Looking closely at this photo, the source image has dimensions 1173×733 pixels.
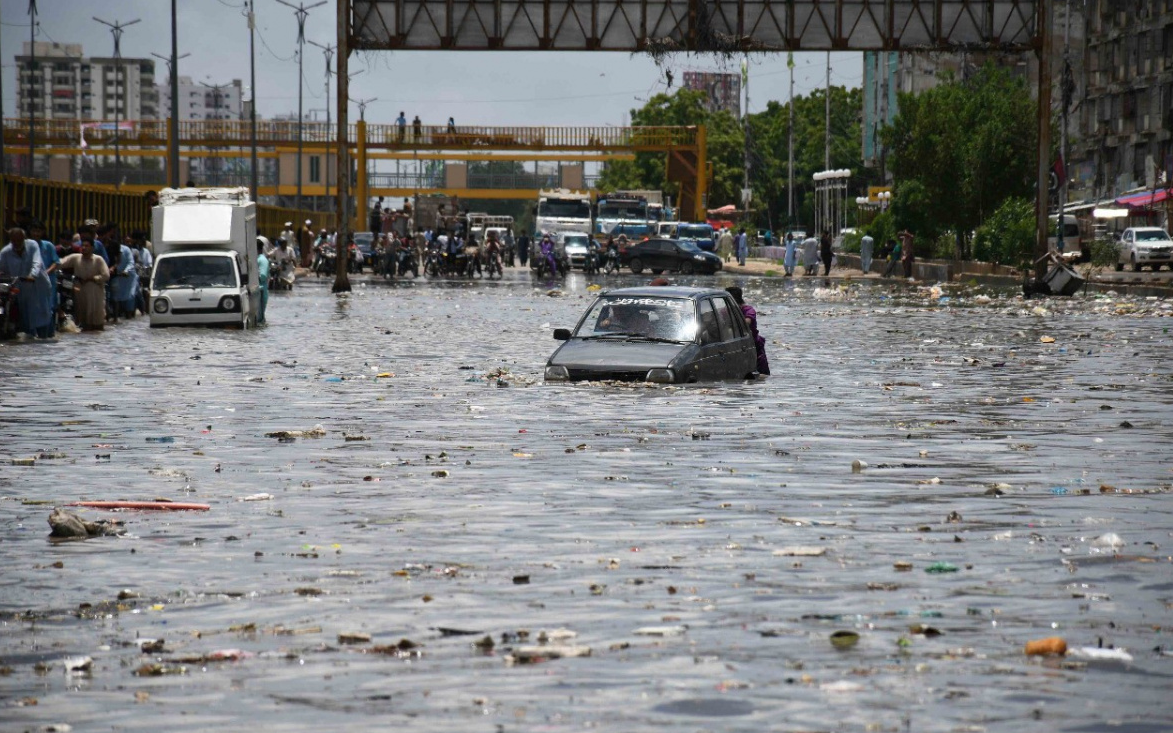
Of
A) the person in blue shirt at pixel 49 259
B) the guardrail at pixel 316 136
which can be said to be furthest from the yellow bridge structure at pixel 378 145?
the person in blue shirt at pixel 49 259

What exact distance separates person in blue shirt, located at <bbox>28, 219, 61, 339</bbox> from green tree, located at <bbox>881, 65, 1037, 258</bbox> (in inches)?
1728

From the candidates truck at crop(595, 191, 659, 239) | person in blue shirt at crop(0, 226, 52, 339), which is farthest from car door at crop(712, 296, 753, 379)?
truck at crop(595, 191, 659, 239)

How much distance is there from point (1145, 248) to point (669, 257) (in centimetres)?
1698

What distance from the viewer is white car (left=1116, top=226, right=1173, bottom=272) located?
6750 cm

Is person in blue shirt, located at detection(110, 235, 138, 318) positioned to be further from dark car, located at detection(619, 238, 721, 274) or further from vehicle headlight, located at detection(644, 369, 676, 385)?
dark car, located at detection(619, 238, 721, 274)

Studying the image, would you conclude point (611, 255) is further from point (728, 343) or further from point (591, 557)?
point (591, 557)

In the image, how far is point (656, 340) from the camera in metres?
19.2

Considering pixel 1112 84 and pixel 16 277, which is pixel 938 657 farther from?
pixel 1112 84

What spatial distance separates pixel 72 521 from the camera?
984 centimetres

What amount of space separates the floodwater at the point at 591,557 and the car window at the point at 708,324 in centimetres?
61

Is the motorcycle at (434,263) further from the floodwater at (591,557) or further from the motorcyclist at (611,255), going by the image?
the floodwater at (591,557)

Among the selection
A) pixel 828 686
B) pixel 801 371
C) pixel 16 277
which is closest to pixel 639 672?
pixel 828 686

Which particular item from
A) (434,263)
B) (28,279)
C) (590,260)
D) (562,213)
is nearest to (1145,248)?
Result: (590,260)

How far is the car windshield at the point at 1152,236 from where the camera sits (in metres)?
68.4
